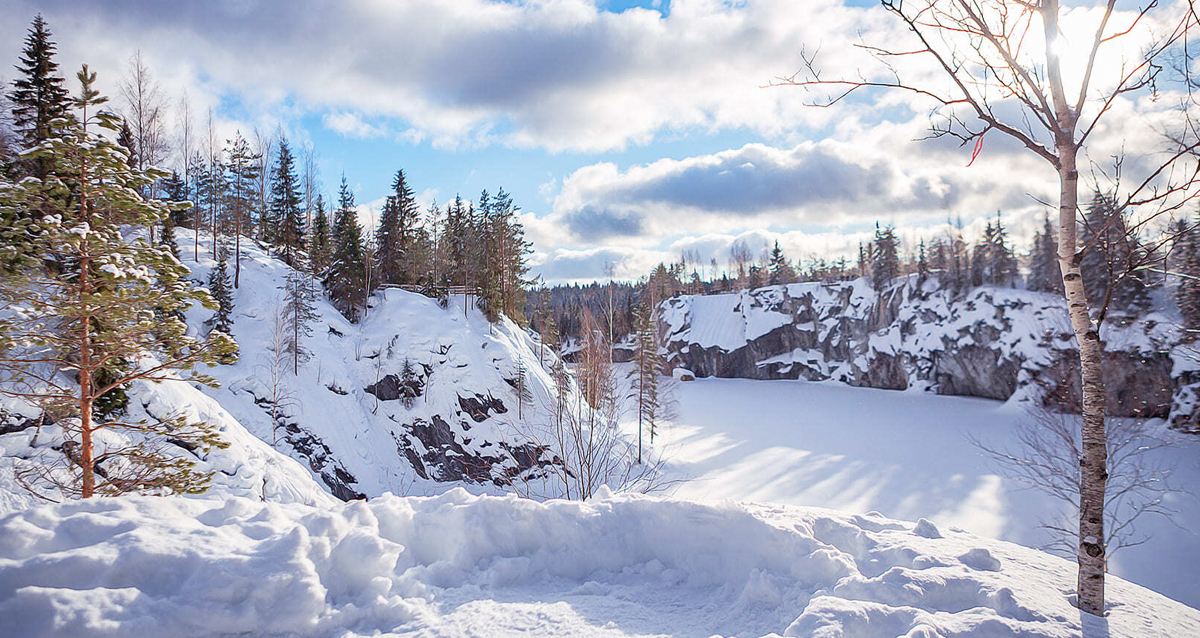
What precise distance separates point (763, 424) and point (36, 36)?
41534 millimetres

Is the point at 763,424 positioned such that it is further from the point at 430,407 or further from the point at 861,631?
the point at 861,631

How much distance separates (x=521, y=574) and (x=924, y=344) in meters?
49.0

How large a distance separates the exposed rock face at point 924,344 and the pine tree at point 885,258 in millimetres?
1547

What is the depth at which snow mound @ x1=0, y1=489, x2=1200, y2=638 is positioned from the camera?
2.68m

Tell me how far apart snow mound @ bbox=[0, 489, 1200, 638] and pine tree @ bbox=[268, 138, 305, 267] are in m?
36.0

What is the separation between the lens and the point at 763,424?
1287 inches

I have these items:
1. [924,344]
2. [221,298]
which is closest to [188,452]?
[221,298]

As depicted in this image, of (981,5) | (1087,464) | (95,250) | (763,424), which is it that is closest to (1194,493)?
(763,424)

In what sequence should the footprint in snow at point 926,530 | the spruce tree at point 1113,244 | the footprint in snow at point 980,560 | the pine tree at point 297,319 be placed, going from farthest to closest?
the pine tree at point 297,319 → the footprint in snow at point 926,530 → the footprint in snow at point 980,560 → the spruce tree at point 1113,244

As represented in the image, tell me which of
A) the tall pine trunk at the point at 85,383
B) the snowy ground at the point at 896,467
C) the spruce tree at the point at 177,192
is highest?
the spruce tree at the point at 177,192

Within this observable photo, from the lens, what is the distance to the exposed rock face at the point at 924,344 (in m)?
25.8

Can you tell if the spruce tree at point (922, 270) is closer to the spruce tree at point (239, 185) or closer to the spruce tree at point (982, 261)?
the spruce tree at point (982, 261)

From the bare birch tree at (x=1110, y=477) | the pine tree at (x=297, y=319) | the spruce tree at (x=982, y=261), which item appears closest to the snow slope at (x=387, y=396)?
the pine tree at (x=297, y=319)

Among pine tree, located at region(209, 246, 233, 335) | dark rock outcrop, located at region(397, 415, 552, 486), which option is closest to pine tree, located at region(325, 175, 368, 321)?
pine tree, located at region(209, 246, 233, 335)
